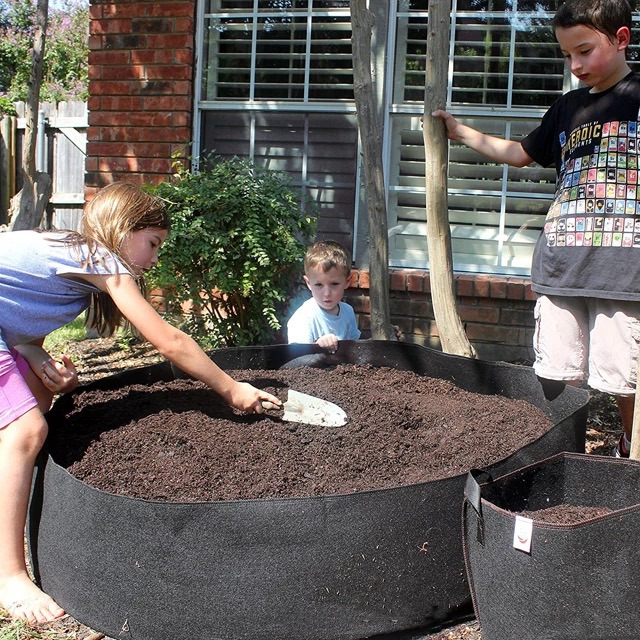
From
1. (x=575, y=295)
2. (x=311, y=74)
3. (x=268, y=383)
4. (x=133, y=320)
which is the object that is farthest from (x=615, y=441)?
(x=311, y=74)

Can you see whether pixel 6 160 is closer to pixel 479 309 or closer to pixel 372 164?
pixel 479 309

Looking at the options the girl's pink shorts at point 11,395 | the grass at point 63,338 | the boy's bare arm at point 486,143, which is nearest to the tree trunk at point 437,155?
the boy's bare arm at point 486,143

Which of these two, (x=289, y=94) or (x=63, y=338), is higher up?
(x=289, y=94)

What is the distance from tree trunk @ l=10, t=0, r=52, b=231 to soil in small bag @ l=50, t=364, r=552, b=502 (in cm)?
301

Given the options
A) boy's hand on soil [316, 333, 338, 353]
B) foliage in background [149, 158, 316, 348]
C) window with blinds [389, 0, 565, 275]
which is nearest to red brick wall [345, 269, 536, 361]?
window with blinds [389, 0, 565, 275]

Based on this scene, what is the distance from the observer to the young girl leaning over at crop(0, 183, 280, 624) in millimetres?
2389

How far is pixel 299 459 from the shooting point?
2473 millimetres

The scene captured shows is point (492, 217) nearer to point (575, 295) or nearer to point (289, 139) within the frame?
Result: point (289, 139)

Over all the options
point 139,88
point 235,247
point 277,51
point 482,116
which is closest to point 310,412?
point 235,247

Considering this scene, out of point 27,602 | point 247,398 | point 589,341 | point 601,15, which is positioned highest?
point 601,15

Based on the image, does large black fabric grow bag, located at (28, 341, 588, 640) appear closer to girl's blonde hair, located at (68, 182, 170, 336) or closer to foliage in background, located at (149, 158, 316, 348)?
girl's blonde hair, located at (68, 182, 170, 336)

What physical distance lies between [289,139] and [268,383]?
9.46 feet

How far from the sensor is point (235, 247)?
484cm

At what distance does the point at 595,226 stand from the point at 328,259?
57.8 inches
